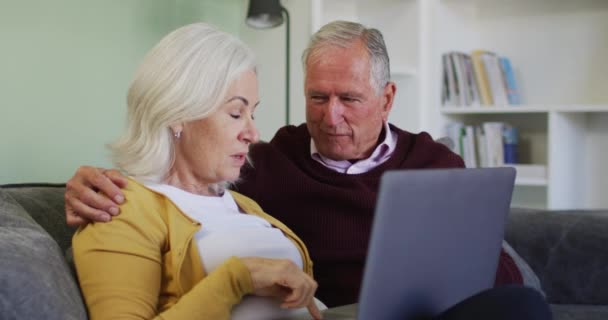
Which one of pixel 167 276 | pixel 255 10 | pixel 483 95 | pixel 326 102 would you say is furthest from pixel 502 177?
pixel 483 95

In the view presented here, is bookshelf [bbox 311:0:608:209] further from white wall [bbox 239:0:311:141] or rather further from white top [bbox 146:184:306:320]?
white top [bbox 146:184:306:320]

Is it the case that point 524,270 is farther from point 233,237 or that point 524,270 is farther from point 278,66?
point 278,66

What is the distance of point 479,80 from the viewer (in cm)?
372

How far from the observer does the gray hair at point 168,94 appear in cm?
147

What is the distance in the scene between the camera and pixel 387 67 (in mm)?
2102

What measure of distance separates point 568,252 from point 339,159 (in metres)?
0.65

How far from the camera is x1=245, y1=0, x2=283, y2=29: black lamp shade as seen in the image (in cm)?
303

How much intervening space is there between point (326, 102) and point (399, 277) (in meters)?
0.90

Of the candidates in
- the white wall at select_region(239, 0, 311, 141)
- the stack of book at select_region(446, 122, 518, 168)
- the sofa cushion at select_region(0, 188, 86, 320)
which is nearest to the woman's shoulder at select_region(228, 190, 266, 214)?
the sofa cushion at select_region(0, 188, 86, 320)

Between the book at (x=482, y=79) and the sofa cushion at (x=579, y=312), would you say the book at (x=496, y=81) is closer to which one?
the book at (x=482, y=79)

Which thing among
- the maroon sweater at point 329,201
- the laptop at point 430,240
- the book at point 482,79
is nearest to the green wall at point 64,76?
the maroon sweater at point 329,201

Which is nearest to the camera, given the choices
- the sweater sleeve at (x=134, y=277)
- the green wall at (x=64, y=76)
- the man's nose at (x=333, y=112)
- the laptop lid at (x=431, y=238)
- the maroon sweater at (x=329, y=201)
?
the laptop lid at (x=431, y=238)

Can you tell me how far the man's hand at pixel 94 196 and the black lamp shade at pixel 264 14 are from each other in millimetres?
1656

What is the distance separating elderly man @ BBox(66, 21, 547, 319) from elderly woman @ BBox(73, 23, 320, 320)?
0.23 meters
